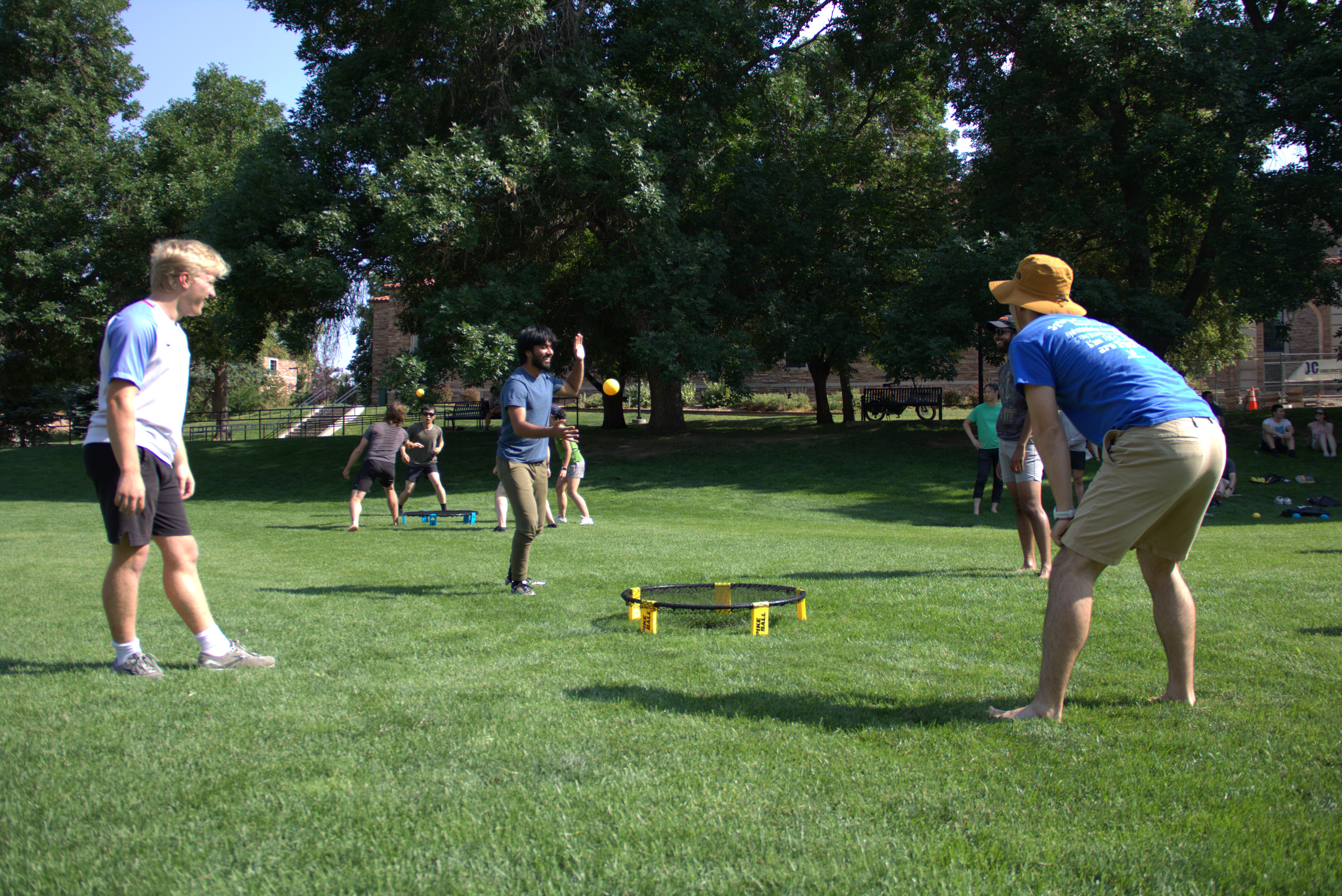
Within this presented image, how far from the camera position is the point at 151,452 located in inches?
166

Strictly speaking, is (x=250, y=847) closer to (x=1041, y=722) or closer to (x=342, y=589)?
(x=1041, y=722)

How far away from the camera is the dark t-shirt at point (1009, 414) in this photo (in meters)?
7.42

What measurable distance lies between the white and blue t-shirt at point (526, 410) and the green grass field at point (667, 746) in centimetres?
107

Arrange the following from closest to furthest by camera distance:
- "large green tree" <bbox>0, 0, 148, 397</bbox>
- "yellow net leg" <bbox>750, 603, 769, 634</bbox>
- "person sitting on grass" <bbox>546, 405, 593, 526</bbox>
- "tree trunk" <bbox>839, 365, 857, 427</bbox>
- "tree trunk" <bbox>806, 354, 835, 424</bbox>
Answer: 1. "yellow net leg" <bbox>750, 603, 769, 634</bbox>
2. "person sitting on grass" <bbox>546, 405, 593, 526</bbox>
3. "large green tree" <bbox>0, 0, 148, 397</bbox>
4. "tree trunk" <bbox>806, 354, 835, 424</bbox>
5. "tree trunk" <bbox>839, 365, 857, 427</bbox>

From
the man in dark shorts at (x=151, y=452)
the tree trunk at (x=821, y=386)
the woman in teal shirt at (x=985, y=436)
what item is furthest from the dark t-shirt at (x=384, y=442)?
the tree trunk at (x=821, y=386)

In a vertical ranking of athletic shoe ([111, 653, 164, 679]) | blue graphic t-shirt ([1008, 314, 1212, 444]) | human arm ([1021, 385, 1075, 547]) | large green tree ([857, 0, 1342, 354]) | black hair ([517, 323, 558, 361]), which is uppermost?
large green tree ([857, 0, 1342, 354])

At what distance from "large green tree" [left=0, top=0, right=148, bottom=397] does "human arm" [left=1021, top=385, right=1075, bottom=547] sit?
31.0m

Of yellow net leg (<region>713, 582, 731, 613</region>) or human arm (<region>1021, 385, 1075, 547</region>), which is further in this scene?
yellow net leg (<region>713, 582, 731, 613</region>)

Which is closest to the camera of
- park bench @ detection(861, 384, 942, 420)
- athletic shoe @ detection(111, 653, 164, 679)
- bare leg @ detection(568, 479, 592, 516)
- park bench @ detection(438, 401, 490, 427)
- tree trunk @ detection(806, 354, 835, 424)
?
athletic shoe @ detection(111, 653, 164, 679)

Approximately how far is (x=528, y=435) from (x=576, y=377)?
0.75 metres

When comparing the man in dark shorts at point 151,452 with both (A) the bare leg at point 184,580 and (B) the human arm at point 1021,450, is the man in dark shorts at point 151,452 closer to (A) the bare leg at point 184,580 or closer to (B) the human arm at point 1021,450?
(A) the bare leg at point 184,580

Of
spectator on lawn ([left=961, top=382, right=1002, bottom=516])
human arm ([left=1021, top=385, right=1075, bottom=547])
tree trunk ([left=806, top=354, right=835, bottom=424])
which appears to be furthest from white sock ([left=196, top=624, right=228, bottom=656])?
tree trunk ([left=806, top=354, right=835, bottom=424])

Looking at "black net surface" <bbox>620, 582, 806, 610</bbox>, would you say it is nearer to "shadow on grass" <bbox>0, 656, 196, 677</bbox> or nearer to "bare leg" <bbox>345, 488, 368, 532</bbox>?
"shadow on grass" <bbox>0, 656, 196, 677</bbox>

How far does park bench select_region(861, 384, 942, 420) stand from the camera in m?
32.8
